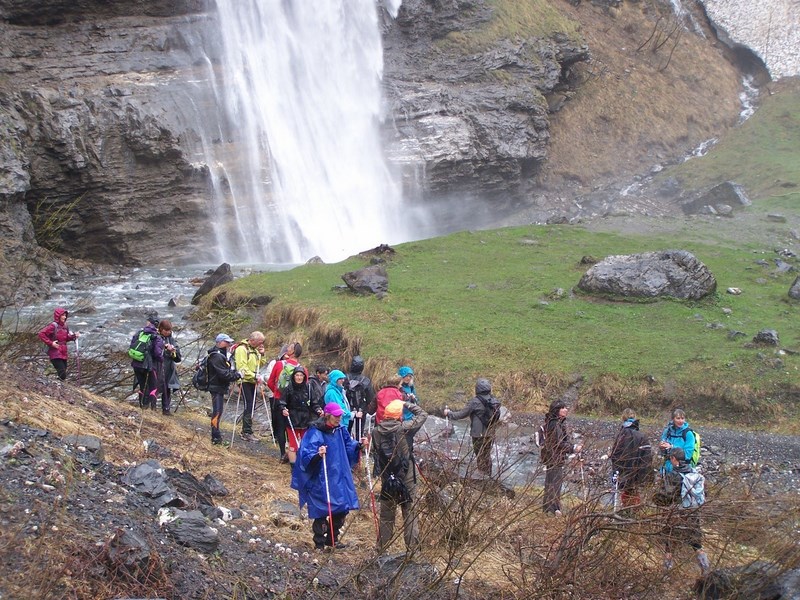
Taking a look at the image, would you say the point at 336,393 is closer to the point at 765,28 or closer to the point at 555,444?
the point at 555,444

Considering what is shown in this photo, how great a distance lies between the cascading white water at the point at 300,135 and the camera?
3719 centimetres

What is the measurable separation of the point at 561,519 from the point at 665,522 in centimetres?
117

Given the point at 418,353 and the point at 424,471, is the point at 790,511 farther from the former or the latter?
the point at 418,353

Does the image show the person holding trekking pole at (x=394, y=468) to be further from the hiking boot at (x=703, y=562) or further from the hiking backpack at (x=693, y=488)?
the hiking backpack at (x=693, y=488)

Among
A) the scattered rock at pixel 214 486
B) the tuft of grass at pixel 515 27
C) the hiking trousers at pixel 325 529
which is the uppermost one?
the tuft of grass at pixel 515 27

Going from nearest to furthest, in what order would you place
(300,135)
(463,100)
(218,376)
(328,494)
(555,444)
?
(328,494) → (555,444) → (218,376) → (300,135) → (463,100)

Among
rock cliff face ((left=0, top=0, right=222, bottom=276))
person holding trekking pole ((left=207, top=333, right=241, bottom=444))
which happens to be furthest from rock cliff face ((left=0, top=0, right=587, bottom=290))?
person holding trekking pole ((left=207, top=333, right=241, bottom=444))

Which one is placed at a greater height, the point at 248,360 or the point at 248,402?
the point at 248,360

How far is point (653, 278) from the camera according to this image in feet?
73.5

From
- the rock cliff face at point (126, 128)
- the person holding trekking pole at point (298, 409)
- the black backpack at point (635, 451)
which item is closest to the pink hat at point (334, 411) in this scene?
the person holding trekking pole at point (298, 409)

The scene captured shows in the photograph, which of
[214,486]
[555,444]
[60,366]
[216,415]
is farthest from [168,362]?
[555,444]

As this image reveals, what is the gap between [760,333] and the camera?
60.0ft

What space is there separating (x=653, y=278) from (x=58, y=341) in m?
16.1

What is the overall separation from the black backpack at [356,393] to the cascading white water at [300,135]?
25.6 m
